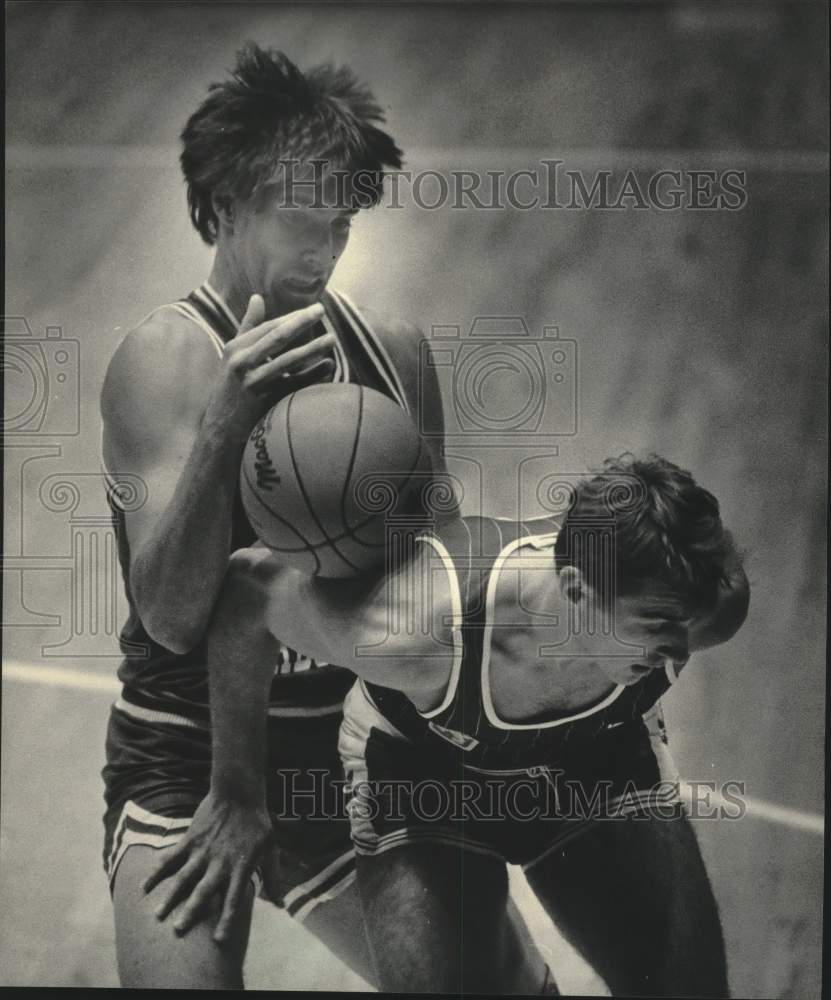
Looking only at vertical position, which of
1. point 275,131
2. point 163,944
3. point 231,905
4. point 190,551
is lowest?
point 163,944

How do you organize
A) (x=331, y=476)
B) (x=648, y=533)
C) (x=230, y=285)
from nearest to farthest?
(x=331, y=476)
(x=648, y=533)
(x=230, y=285)

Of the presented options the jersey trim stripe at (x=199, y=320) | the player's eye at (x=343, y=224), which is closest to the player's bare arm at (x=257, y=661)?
the jersey trim stripe at (x=199, y=320)

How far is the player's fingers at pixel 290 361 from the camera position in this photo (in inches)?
118

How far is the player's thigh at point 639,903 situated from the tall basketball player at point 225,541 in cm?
54

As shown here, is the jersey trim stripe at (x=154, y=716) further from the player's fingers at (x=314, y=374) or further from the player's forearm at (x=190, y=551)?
the player's fingers at (x=314, y=374)

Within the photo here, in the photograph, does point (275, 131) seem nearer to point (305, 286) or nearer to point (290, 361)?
point (305, 286)

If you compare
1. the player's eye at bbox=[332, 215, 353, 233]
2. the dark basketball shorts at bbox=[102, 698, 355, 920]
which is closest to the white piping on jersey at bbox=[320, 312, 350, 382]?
the player's eye at bbox=[332, 215, 353, 233]

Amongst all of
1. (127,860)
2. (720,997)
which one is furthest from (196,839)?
(720,997)

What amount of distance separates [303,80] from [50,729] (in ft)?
5.88

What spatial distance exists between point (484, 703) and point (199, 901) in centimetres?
88

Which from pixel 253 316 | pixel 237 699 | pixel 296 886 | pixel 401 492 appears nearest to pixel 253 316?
pixel 253 316

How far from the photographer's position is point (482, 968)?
3.02 metres

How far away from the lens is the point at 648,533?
2.97 meters

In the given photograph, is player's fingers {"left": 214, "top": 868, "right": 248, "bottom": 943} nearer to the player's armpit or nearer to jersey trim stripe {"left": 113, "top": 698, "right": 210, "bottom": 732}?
jersey trim stripe {"left": 113, "top": 698, "right": 210, "bottom": 732}
